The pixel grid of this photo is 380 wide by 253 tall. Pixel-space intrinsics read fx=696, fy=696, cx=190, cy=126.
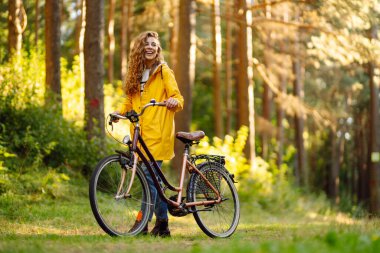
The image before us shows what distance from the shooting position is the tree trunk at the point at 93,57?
13578 millimetres

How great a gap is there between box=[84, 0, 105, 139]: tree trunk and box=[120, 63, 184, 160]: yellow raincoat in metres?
6.03

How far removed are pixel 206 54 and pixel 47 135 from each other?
446 inches

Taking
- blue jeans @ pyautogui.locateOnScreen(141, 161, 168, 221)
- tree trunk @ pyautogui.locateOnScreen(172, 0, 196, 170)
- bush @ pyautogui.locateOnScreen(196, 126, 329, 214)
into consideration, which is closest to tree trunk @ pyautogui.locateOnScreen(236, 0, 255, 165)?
bush @ pyautogui.locateOnScreen(196, 126, 329, 214)

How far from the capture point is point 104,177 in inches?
271

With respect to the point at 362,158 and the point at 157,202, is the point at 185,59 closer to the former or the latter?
the point at 157,202

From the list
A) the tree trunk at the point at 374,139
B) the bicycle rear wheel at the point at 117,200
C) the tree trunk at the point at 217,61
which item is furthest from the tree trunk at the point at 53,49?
the tree trunk at the point at 374,139

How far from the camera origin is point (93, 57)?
44.5 ft

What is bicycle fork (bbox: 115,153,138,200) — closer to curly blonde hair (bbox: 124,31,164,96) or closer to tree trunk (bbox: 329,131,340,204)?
curly blonde hair (bbox: 124,31,164,96)

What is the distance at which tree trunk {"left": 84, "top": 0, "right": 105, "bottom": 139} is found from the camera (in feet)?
44.5

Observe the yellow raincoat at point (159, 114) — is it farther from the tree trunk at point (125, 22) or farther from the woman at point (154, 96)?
the tree trunk at point (125, 22)

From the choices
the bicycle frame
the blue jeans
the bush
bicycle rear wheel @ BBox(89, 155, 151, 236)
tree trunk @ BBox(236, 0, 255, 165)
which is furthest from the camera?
tree trunk @ BBox(236, 0, 255, 165)

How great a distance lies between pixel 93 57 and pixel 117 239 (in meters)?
7.47

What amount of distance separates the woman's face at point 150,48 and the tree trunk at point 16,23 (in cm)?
833

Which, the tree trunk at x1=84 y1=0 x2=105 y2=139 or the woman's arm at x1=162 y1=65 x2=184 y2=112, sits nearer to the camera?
the woman's arm at x1=162 y1=65 x2=184 y2=112
